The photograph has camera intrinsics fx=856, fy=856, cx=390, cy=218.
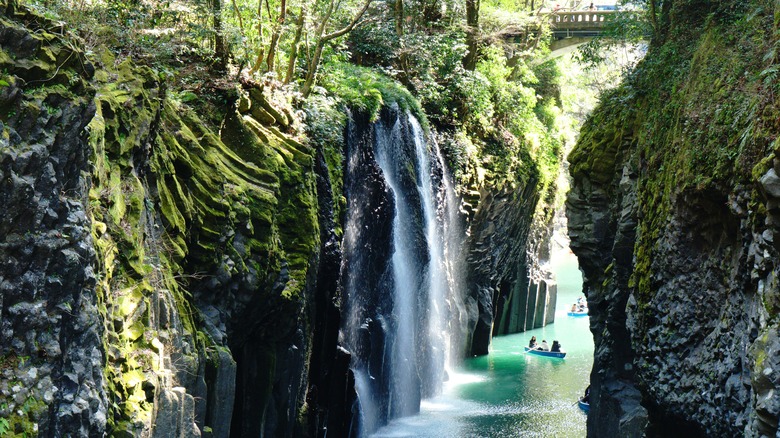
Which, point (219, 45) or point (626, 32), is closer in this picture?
point (219, 45)

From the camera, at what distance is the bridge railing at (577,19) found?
39056 mm

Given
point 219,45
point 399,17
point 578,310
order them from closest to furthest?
point 219,45 → point 399,17 → point 578,310

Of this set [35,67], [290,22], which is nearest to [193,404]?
[35,67]

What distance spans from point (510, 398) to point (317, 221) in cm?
1292

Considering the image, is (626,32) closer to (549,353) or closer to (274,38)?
(274,38)

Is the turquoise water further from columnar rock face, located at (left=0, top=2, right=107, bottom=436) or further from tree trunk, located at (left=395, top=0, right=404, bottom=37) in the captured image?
columnar rock face, located at (left=0, top=2, right=107, bottom=436)

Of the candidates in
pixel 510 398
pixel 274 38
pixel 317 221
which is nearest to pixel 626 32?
pixel 274 38

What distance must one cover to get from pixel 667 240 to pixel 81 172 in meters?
10.9

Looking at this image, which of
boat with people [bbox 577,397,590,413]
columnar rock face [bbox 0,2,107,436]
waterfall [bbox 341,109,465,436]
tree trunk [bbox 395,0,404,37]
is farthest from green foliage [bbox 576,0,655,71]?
columnar rock face [bbox 0,2,107,436]

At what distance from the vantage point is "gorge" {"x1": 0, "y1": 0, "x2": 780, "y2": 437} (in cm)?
805

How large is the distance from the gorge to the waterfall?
0.35 feet

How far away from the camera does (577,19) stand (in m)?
39.7

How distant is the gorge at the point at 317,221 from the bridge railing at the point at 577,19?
34.4ft

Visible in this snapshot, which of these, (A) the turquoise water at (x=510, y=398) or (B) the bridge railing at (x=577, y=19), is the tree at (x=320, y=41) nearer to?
(A) the turquoise water at (x=510, y=398)
